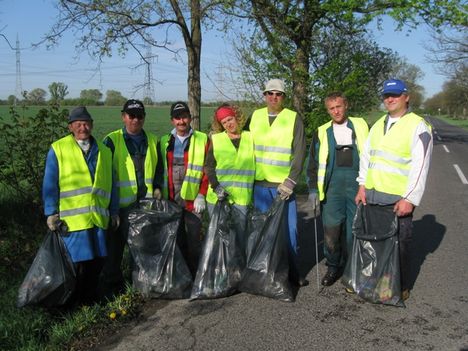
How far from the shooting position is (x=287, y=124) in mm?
4102

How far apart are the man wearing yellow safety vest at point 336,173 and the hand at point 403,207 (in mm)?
547

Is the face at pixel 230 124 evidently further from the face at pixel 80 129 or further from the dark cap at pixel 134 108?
the face at pixel 80 129

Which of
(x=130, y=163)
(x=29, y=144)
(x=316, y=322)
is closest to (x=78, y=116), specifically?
(x=130, y=163)

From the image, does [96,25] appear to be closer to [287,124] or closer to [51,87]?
[51,87]

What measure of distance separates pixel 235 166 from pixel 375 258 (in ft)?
4.90

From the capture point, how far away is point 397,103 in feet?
12.5

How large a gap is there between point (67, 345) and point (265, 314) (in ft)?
5.06

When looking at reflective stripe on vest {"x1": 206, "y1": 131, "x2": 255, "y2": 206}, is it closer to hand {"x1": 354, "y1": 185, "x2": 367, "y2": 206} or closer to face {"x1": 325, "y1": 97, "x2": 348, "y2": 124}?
face {"x1": 325, "y1": 97, "x2": 348, "y2": 124}

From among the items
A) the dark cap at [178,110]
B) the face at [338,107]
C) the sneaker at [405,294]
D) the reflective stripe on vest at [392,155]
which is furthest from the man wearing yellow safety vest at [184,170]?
the sneaker at [405,294]

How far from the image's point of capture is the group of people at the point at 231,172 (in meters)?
3.60

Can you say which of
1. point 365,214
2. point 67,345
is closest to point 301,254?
point 365,214

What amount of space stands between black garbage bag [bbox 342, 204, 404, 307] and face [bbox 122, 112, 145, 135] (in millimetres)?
2144

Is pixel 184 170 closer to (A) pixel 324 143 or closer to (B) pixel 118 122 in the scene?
(A) pixel 324 143

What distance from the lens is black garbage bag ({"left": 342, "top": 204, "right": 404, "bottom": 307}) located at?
381cm
